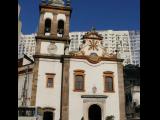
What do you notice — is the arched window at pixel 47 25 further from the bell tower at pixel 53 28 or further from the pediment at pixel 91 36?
the pediment at pixel 91 36

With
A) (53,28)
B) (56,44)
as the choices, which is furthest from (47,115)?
(53,28)

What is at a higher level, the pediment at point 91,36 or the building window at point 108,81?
the pediment at point 91,36

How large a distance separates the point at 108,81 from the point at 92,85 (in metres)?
1.83

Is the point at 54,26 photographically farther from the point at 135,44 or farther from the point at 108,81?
the point at 135,44

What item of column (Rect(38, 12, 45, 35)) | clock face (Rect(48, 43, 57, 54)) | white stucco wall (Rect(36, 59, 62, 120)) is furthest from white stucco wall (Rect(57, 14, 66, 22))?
white stucco wall (Rect(36, 59, 62, 120))

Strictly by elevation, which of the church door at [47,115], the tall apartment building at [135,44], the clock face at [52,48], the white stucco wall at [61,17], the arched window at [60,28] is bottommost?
the church door at [47,115]

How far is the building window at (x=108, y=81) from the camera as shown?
89.2 feet

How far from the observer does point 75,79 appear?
88.0ft

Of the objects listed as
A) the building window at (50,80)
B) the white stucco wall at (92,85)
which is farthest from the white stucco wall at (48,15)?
the building window at (50,80)

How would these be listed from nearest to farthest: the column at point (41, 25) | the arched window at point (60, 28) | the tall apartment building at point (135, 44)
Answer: the column at point (41, 25)
the arched window at point (60, 28)
the tall apartment building at point (135, 44)

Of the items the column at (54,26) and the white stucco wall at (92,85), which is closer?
the white stucco wall at (92,85)

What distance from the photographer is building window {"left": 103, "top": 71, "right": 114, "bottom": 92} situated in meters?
27.2
